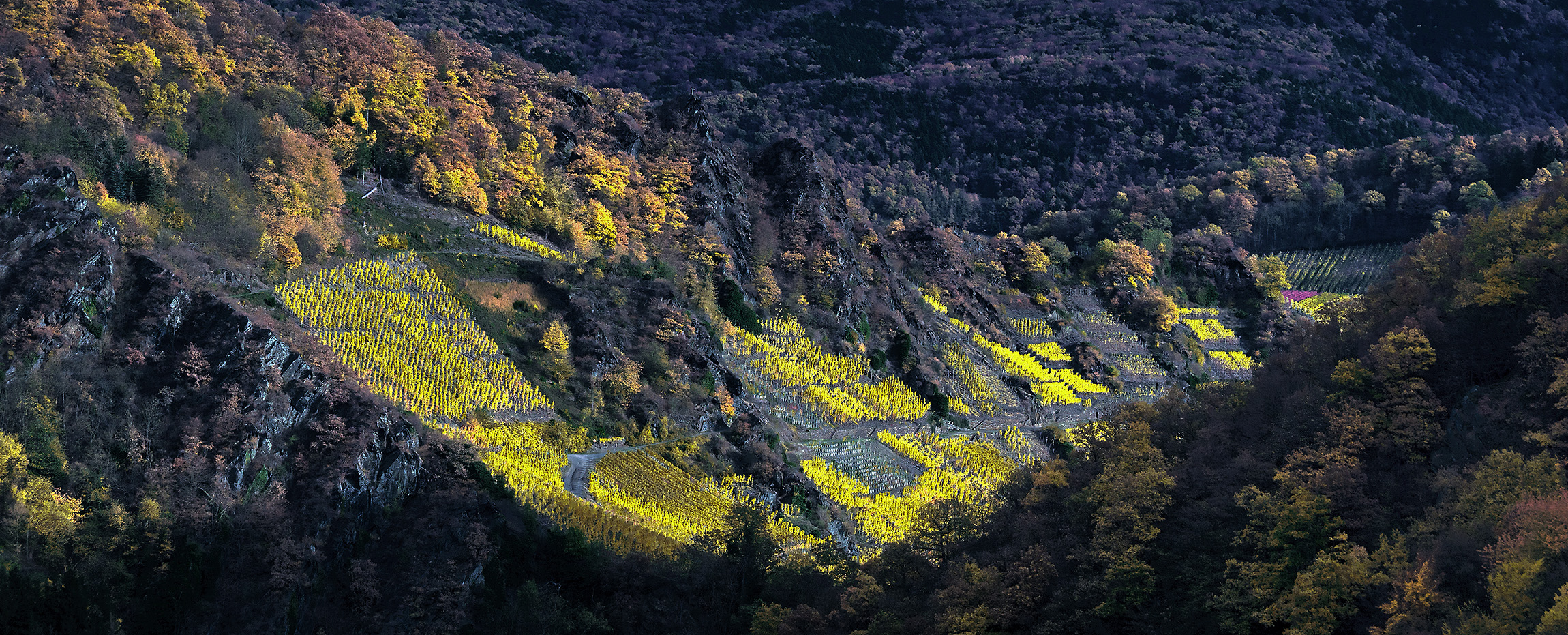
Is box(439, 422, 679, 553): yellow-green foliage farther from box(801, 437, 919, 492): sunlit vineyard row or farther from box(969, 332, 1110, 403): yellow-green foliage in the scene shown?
box(969, 332, 1110, 403): yellow-green foliage

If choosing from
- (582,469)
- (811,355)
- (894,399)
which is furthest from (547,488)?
(894,399)

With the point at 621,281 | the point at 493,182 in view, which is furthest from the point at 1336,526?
the point at 493,182

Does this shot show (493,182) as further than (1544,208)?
Yes

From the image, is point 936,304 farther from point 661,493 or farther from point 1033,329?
point 661,493

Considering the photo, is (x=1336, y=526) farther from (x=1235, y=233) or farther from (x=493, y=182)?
(x=1235, y=233)

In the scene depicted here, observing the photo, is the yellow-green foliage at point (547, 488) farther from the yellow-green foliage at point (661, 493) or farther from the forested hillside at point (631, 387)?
the yellow-green foliage at point (661, 493)

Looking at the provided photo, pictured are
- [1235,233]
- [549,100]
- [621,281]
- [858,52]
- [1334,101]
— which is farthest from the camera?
[858,52]

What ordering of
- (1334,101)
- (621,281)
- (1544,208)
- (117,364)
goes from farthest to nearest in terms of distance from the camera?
(1334,101), (621,281), (117,364), (1544,208)
